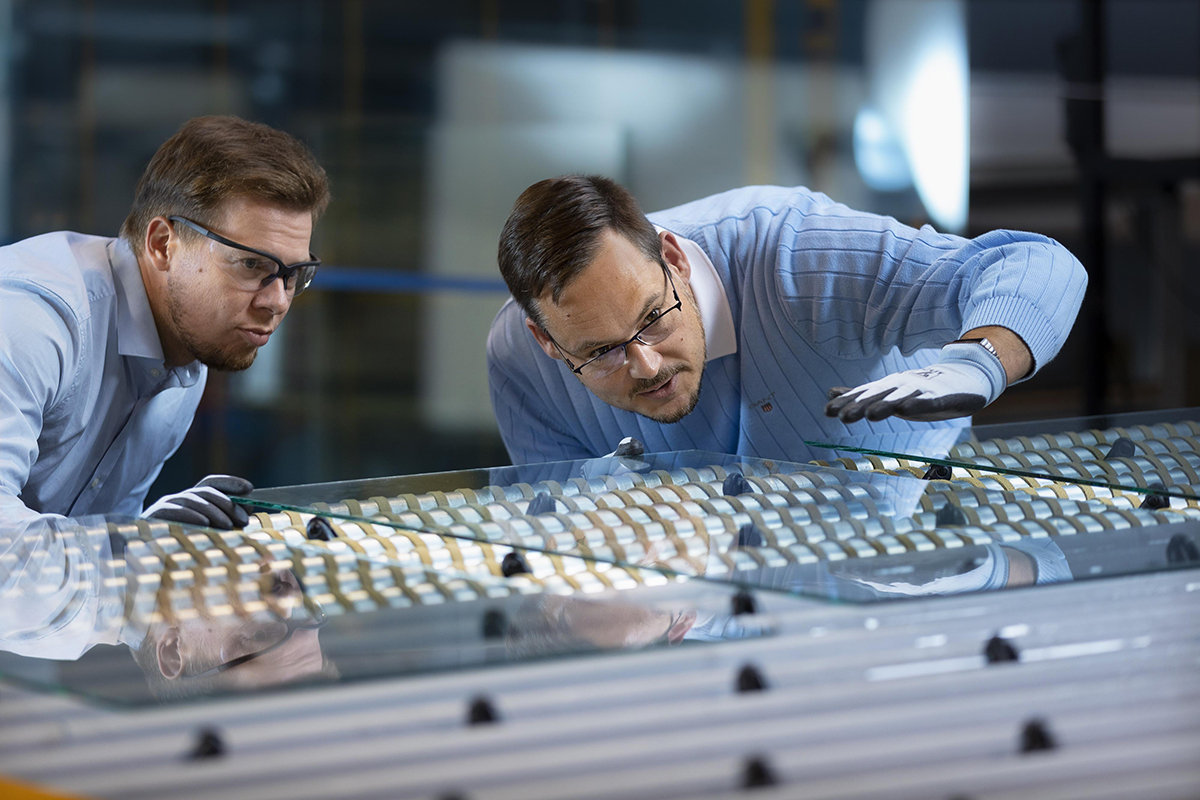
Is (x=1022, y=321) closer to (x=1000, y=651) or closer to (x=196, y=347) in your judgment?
(x=1000, y=651)

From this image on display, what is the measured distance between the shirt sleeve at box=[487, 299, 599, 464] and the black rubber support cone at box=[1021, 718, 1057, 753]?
128 centimetres

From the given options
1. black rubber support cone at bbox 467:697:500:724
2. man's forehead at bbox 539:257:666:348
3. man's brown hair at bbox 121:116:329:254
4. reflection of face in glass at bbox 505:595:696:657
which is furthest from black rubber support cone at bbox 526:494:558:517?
man's brown hair at bbox 121:116:329:254

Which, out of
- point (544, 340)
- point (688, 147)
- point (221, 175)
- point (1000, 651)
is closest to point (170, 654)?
point (1000, 651)

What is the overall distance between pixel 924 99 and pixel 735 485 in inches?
166

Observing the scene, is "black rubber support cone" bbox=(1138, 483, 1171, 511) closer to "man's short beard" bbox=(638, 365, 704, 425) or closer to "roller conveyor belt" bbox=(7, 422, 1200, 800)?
"roller conveyor belt" bbox=(7, 422, 1200, 800)

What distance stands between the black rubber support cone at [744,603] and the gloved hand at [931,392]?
0.48 metres

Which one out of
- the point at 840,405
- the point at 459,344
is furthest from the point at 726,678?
the point at 459,344

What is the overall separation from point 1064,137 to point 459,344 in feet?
9.08

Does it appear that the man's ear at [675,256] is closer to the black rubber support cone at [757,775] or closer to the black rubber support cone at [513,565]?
the black rubber support cone at [513,565]

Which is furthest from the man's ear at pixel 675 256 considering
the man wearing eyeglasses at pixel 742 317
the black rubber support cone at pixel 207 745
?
the black rubber support cone at pixel 207 745

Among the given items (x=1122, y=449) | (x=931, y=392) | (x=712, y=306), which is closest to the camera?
(x=1122, y=449)

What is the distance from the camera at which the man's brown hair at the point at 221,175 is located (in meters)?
1.76

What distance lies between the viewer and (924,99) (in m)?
4.99

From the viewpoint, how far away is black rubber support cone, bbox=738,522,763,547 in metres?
0.97
